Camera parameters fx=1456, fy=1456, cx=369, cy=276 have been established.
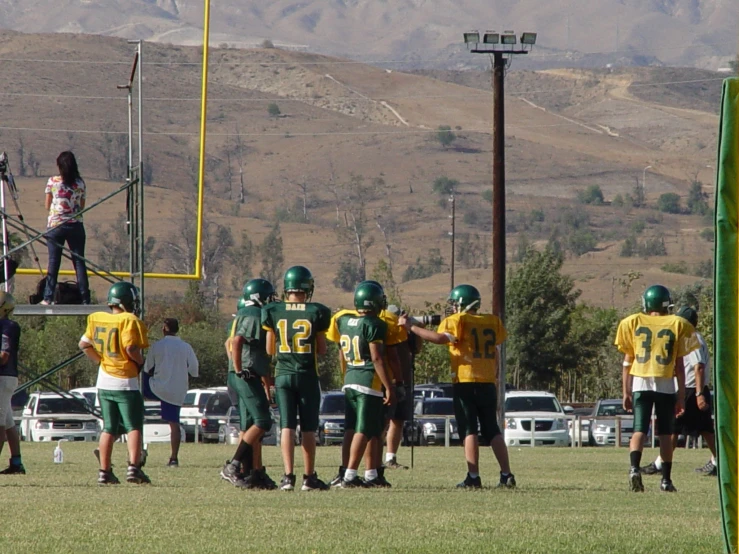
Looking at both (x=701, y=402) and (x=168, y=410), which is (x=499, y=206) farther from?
(x=701, y=402)

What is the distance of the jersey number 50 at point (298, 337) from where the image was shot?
11.9 meters

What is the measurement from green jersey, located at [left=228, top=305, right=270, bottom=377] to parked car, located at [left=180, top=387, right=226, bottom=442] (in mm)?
19202

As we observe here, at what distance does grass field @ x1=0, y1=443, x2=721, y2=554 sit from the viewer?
8.02m

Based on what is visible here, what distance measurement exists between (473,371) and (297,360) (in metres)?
1.57

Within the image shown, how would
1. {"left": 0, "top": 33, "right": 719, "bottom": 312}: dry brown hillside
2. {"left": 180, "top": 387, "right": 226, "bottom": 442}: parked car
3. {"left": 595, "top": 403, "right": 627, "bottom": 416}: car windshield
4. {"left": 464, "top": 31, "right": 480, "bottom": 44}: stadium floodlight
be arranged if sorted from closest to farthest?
1. {"left": 464, "top": 31, "right": 480, "bottom": 44}: stadium floodlight
2. {"left": 180, "top": 387, "right": 226, "bottom": 442}: parked car
3. {"left": 595, "top": 403, "right": 627, "bottom": 416}: car windshield
4. {"left": 0, "top": 33, "right": 719, "bottom": 312}: dry brown hillside

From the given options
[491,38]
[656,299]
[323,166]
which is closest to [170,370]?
[656,299]

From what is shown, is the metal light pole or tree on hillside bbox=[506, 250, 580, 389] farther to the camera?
tree on hillside bbox=[506, 250, 580, 389]

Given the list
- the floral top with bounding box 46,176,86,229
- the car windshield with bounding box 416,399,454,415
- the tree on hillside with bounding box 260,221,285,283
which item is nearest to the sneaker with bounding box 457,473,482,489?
the floral top with bounding box 46,176,86,229

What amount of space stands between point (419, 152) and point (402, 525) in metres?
166

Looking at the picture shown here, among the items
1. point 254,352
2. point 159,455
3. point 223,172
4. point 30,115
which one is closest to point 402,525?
point 254,352

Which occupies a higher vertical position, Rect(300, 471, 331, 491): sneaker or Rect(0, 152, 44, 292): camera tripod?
Rect(0, 152, 44, 292): camera tripod

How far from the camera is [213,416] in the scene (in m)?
32.8

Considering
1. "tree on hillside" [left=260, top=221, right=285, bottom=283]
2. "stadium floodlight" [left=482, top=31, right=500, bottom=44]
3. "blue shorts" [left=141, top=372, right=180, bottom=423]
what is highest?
"tree on hillside" [left=260, top=221, right=285, bottom=283]

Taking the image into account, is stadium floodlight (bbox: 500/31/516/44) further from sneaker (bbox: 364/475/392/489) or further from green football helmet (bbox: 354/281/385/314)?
sneaker (bbox: 364/475/392/489)
